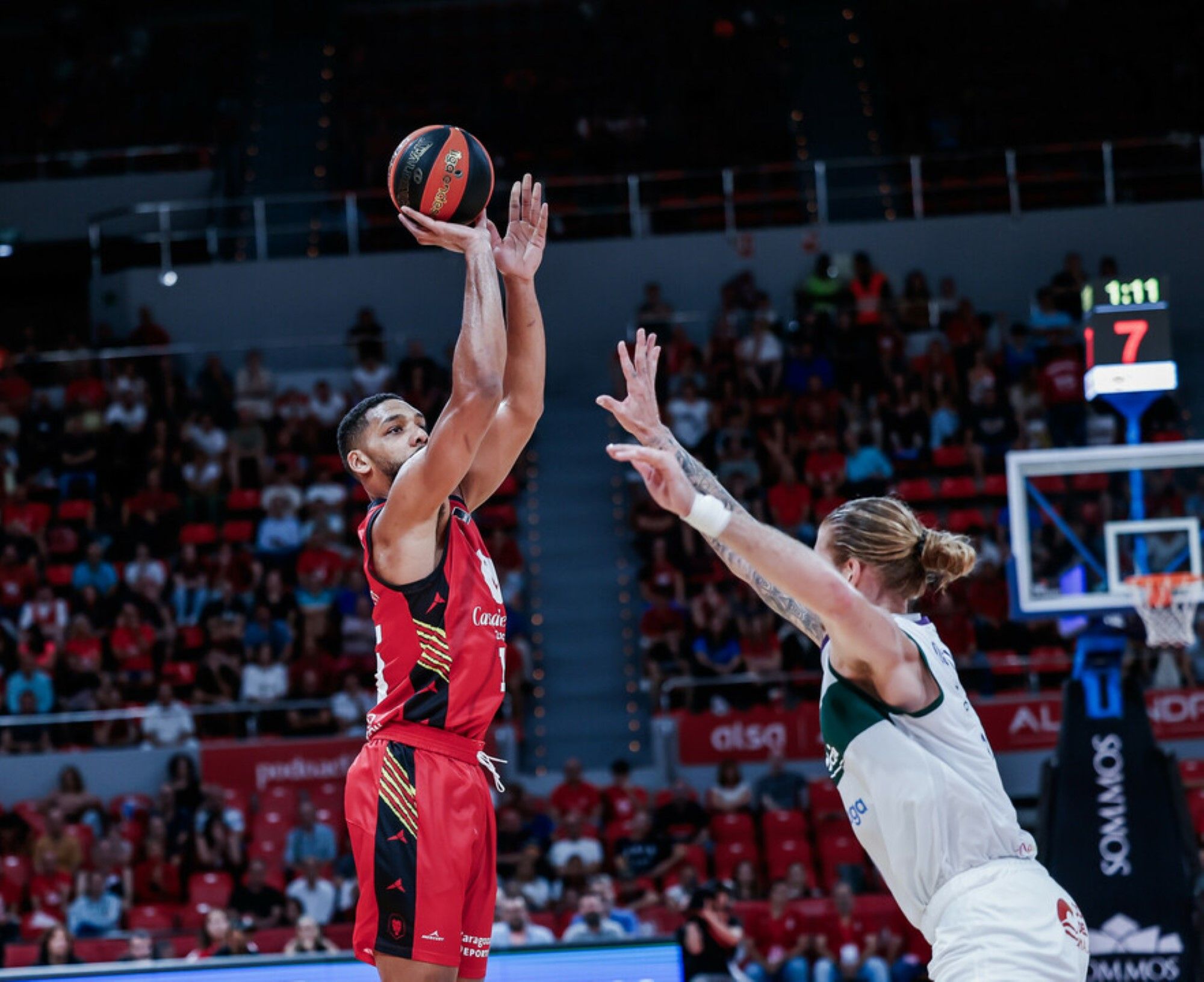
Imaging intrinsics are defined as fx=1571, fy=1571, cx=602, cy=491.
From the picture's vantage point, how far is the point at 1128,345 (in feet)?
26.8

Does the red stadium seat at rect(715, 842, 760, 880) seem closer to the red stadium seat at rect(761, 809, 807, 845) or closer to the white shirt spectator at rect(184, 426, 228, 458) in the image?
the red stadium seat at rect(761, 809, 807, 845)

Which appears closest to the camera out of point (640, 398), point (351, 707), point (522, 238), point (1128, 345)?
point (640, 398)

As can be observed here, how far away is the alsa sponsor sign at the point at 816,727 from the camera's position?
12.3 meters

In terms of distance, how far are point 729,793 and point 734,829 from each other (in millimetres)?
404

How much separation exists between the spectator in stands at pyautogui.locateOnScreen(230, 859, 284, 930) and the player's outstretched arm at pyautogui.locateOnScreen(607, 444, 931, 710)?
325 inches

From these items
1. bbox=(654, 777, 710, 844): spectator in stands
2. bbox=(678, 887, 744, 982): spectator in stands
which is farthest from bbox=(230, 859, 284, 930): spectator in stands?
bbox=(678, 887, 744, 982): spectator in stands

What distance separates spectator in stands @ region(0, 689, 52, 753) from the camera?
1312 cm

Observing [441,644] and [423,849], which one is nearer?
[423,849]

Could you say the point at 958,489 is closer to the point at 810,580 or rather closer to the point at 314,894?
the point at 314,894

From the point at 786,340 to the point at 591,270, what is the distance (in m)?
2.55

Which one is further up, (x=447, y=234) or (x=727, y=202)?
(x=727, y=202)

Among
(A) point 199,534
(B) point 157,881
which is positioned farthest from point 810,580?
(A) point 199,534

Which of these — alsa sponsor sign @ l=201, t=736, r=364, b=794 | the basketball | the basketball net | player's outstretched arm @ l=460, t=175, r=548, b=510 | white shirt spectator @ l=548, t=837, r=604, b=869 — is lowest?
white shirt spectator @ l=548, t=837, r=604, b=869

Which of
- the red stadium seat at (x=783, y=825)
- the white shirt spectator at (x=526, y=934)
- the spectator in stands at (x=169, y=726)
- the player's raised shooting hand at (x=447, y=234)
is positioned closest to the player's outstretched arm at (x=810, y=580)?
the player's raised shooting hand at (x=447, y=234)
